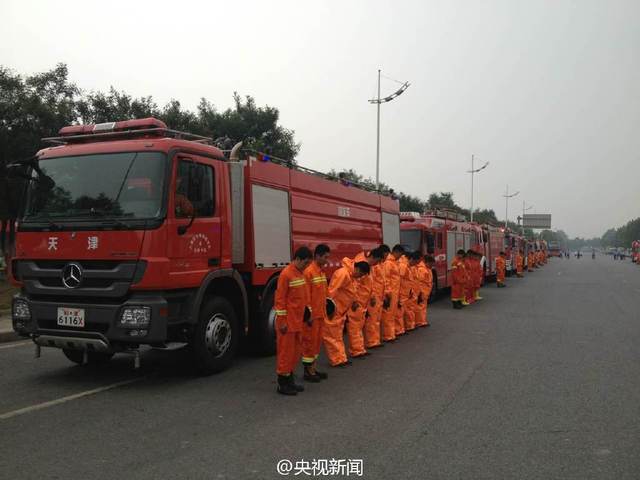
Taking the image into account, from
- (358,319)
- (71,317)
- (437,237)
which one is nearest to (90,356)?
(71,317)

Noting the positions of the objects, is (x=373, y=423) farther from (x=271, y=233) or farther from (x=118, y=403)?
(x=271, y=233)

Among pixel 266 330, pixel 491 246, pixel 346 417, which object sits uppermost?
pixel 491 246

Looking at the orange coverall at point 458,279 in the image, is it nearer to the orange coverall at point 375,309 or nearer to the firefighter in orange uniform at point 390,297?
the firefighter in orange uniform at point 390,297

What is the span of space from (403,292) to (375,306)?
5.74 feet

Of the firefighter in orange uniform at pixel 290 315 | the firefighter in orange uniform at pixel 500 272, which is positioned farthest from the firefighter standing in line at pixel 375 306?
the firefighter in orange uniform at pixel 500 272

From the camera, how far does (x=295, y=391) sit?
580cm

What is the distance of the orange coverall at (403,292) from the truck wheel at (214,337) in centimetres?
394

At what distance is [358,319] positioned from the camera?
7953mm

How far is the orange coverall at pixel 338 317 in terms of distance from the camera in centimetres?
720

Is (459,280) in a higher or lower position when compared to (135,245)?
lower

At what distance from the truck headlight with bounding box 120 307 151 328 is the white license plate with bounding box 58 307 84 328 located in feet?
1.66

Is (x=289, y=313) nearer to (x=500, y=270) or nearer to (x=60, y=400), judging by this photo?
(x=60, y=400)

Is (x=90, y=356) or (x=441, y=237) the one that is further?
(x=441, y=237)

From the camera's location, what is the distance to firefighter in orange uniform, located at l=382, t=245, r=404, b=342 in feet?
30.3
